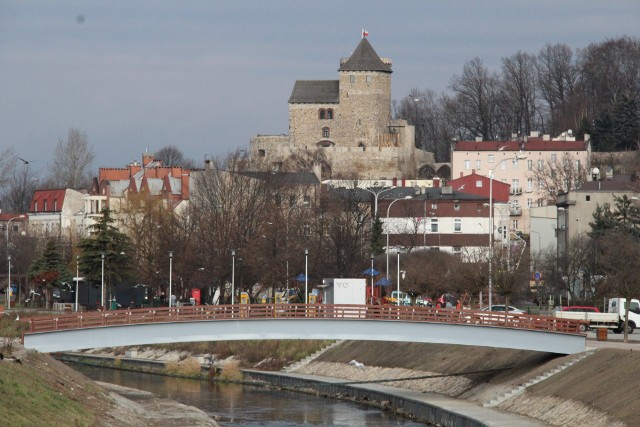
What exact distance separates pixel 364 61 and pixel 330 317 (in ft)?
412

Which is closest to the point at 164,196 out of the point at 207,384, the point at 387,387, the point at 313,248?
the point at 313,248

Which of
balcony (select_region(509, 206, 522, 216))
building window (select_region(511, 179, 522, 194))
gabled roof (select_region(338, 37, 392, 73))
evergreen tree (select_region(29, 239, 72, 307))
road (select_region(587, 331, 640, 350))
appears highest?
gabled roof (select_region(338, 37, 392, 73))

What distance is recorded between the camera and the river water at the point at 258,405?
60.1 meters

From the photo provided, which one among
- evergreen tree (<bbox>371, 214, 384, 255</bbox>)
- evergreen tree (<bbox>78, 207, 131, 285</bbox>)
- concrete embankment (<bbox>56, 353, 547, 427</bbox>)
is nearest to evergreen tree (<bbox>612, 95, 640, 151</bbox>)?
evergreen tree (<bbox>371, 214, 384, 255</bbox>)

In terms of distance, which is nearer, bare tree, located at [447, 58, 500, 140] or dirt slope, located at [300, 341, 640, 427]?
dirt slope, located at [300, 341, 640, 427]

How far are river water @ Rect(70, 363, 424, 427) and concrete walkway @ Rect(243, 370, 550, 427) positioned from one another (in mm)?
1036

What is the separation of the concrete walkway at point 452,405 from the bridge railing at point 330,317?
9.88ft

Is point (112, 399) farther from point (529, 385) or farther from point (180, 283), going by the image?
point (180, 283)

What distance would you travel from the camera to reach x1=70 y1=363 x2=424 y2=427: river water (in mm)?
60062

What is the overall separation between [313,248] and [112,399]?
47.1 metres

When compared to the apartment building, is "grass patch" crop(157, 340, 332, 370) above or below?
below

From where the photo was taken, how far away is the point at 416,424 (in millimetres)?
58031

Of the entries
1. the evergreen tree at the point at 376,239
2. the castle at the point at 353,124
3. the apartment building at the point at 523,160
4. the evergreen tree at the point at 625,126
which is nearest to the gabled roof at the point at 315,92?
the castle at the point at 353,124

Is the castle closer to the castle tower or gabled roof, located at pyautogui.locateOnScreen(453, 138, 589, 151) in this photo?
the castle tower
